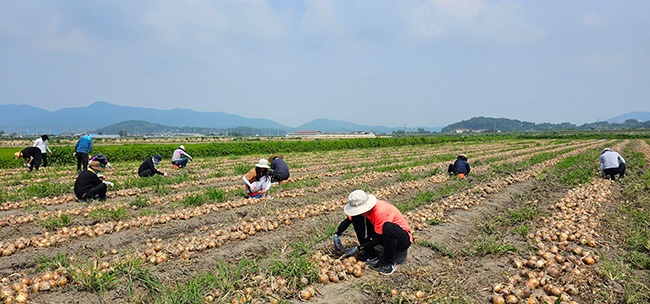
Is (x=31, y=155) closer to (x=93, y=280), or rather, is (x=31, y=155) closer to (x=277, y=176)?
(x=277, y=176)

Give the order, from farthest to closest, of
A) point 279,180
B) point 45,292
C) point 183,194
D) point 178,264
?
1. point 279,180
2. point 183,194
3. point 178,264
4. point 45,292

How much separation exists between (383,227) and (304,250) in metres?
1.37

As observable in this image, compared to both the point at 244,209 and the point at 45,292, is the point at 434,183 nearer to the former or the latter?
the point at 244,209

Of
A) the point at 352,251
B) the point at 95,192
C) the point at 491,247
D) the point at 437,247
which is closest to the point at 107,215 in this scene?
the point at 95,192

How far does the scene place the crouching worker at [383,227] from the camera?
460cm

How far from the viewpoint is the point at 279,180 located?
36.0ft

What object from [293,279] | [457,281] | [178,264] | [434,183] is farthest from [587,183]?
[178,264]

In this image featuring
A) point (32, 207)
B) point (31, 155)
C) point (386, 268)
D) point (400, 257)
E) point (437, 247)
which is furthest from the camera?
point (31, 155)

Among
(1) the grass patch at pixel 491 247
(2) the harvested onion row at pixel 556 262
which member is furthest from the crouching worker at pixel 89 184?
(2) the harvested onion row at pixel 556 262

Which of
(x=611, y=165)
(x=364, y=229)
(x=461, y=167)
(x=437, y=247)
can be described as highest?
(x=611, y=165)

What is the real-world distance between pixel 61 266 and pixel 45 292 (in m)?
0.56

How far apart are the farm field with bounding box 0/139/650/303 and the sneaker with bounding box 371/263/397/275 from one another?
0.10 meters

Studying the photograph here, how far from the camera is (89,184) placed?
8.62 meters

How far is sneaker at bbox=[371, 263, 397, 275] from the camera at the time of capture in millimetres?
4660
